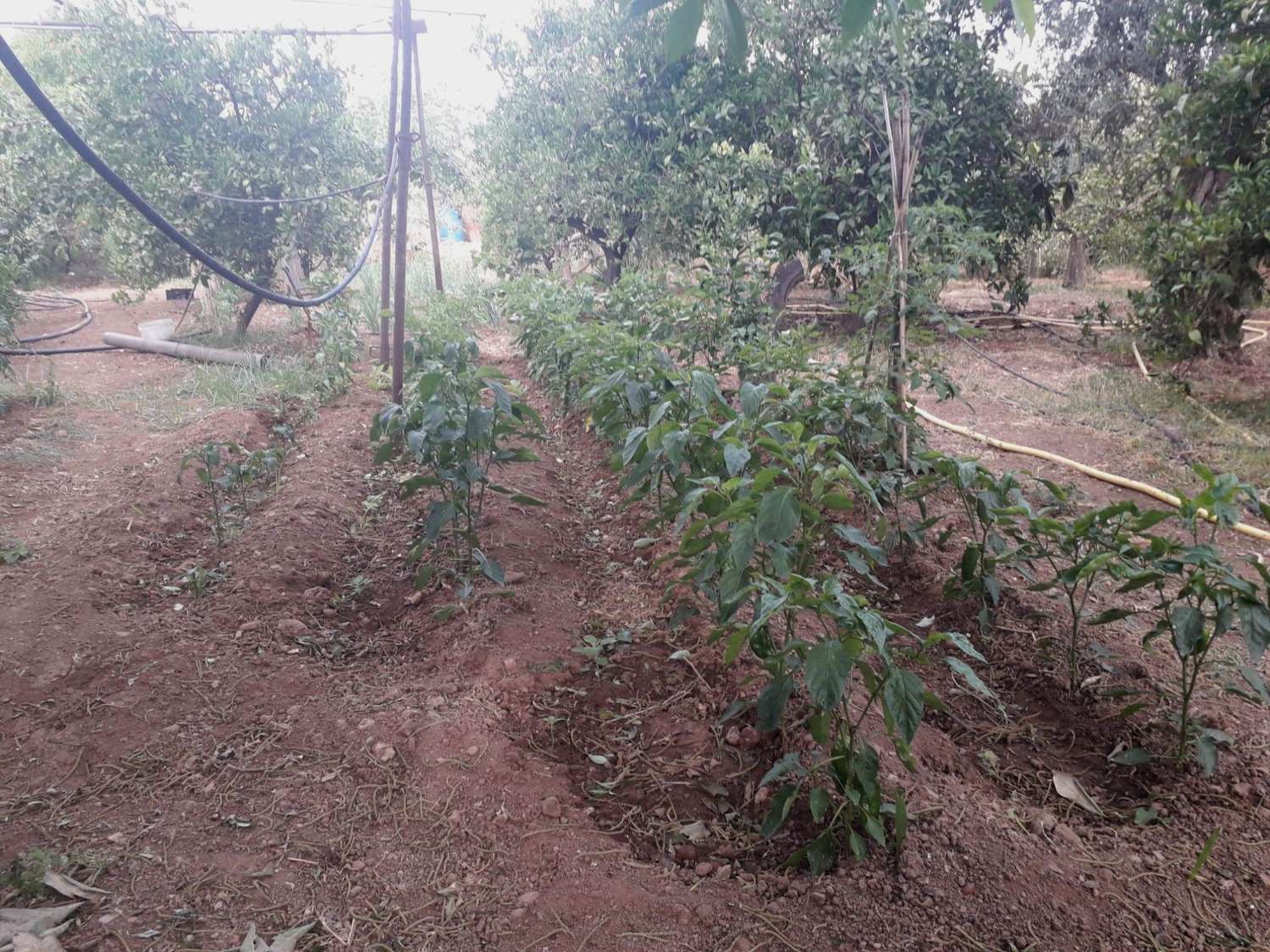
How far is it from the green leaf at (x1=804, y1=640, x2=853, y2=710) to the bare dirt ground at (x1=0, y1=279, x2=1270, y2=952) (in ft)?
1.58

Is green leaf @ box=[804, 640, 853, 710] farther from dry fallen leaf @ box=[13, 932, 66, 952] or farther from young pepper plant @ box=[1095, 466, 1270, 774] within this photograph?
dry fallen leaf @ box=[13, 932, 66, 952]

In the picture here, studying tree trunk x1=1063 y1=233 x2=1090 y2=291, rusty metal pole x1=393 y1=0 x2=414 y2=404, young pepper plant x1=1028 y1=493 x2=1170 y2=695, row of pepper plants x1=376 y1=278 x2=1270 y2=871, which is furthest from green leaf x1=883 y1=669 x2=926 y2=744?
tree trunk x1=1063 y1=233 x2=1090 y2=291

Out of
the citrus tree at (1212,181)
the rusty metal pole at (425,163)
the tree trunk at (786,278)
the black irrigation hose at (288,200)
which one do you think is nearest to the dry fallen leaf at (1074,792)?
the citrus tree at (1212,181)

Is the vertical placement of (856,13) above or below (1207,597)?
above

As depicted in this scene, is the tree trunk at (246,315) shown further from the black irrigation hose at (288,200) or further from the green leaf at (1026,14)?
the green leaf at (1026,14)

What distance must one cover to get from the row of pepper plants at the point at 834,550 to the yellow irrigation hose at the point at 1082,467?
194mm

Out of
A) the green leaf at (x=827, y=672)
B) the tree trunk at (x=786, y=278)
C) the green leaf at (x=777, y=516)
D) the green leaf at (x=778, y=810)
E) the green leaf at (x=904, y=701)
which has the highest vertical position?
the tree trunk at (x=786, y=278)

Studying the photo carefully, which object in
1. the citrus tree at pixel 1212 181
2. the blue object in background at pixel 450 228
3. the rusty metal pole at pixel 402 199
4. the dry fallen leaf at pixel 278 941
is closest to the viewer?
the dry fallen leaf at pixel 278 941

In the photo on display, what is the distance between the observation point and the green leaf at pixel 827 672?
151cm

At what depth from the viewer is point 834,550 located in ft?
9.00

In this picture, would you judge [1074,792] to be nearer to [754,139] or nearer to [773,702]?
[773,702]

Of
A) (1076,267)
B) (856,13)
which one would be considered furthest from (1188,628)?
(1076,267)

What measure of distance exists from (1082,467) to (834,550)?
8.38 feet

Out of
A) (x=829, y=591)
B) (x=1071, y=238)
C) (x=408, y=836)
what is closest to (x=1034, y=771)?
(x=829, y=591)
